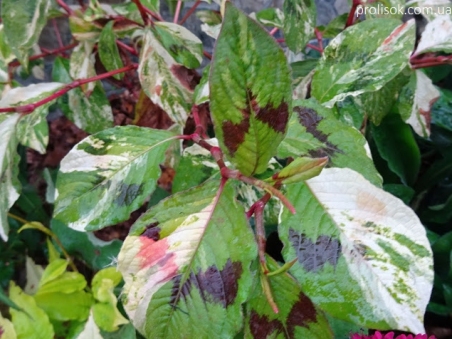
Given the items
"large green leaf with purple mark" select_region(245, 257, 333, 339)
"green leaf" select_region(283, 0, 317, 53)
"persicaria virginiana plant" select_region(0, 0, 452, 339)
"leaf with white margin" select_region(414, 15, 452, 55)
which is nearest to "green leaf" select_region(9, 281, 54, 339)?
"persicaria virginiana plant" select_region(0, 0, 452, 339)

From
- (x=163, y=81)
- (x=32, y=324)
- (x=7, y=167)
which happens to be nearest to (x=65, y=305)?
(x=32, y=324)

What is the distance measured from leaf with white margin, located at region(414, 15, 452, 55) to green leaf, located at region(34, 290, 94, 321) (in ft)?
2.20

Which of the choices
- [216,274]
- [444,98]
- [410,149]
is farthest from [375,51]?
[444,98]

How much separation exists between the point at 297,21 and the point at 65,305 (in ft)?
1.95

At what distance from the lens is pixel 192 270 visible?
352mm

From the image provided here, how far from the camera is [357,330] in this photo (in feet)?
1.84

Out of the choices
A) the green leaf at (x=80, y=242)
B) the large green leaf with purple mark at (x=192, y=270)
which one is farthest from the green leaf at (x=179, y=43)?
the green leaf at (x=80, y=242)

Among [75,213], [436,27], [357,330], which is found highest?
[436,27]

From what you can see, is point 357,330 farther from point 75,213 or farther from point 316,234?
point 75,213

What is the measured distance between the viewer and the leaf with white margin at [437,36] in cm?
61

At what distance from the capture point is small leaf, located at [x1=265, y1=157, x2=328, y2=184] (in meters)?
0.30

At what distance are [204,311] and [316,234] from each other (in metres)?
0.11

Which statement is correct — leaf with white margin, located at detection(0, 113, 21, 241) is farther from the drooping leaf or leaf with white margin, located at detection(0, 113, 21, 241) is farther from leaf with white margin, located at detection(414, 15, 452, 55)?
leaf with white margin, located at detection(414, 15, 452, 55)

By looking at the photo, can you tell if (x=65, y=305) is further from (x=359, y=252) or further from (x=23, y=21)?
(x=359, y=252)
